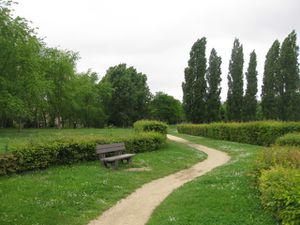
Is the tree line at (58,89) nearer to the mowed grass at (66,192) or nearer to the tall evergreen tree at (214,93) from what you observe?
the tall evergreen tree at (214,93)

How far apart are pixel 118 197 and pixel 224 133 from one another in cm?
2708

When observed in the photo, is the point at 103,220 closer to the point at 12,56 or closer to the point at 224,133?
the point at 224,133

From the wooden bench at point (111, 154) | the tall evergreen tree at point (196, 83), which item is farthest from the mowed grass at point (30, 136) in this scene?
the tall evergreen tree at point (196, 83)

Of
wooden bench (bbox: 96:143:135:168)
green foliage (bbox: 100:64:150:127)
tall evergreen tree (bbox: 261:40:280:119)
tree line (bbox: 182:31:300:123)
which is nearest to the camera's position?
wooden bench (bbox: 96:143:135:168)

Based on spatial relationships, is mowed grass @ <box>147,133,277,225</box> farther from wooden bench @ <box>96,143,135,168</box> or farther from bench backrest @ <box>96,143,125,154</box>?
bench backrest @ <box>96,143,125,154</box>

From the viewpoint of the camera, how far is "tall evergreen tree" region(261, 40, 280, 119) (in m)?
51.8

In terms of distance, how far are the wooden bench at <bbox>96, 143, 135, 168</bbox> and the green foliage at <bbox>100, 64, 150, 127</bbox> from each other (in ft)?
168

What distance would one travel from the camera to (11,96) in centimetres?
3584

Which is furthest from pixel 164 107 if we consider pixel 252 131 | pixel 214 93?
pixel 252 131

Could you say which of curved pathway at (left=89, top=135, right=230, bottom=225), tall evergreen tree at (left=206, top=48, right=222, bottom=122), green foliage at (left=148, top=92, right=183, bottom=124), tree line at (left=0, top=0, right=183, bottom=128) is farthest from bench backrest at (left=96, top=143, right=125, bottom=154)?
green foliage at (left=148, top=92, right=183, bottom=124)

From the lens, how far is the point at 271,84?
52125mm

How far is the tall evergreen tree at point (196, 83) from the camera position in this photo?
5809 cm

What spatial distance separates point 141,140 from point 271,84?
116 feet

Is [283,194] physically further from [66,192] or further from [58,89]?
[58,89]
